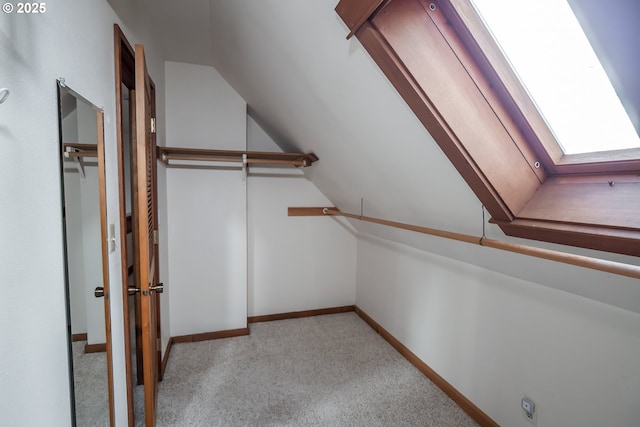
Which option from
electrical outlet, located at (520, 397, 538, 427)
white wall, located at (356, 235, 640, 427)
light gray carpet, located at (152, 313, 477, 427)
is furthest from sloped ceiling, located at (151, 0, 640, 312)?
light gray carpet, located at (152, 313, 477, 427)

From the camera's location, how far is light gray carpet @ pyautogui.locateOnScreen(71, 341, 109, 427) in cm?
92

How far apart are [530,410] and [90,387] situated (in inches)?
78.3

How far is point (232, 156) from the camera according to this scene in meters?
2.68

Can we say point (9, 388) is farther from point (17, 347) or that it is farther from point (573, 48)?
point (573, 48)

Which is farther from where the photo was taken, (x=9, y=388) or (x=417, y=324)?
(x=417, y=324)

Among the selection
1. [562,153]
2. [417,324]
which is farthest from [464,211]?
[417,324]

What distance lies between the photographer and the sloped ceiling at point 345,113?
1300mm

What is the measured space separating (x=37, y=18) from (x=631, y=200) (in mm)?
Result: 1746

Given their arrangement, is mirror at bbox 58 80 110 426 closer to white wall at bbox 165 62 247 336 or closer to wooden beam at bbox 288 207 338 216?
white wall at bbox 165 62 247 336

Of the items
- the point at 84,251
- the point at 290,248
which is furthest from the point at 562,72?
the point at 290,248

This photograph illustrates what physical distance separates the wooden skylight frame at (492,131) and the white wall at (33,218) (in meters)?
0.90

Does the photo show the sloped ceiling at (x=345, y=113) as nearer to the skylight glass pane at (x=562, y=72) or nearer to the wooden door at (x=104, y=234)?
the skylight glass pane at (x=562, y=72)

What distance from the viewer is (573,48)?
0.96 metres

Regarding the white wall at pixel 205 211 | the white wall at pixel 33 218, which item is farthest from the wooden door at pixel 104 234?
the white wall at pixel 205 211
